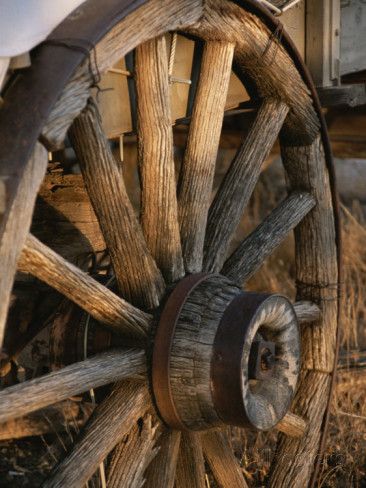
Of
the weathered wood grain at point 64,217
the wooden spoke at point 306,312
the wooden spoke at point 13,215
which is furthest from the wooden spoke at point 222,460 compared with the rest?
the wooden spoke at point 13,215

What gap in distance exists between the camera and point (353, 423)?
3.40m

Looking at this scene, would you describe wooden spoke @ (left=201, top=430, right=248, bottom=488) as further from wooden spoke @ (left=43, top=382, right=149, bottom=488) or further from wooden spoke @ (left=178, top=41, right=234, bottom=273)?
wooden spoke @ (left=178, top=41, right=234, bottom=273)

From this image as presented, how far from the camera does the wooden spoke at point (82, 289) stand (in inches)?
70.7

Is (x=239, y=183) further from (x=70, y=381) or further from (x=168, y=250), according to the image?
(x=70, y=381)

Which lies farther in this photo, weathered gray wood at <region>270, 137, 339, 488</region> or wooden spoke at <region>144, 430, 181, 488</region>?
weathered gray wood at <region>270, 137, 339, 488</region>

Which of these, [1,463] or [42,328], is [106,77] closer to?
[42,328]

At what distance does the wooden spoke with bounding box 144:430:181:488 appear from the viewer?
2334mm

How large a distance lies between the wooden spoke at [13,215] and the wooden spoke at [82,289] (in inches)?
5.2

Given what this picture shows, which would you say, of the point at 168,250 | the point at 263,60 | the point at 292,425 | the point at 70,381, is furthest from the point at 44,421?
the point at 263,60

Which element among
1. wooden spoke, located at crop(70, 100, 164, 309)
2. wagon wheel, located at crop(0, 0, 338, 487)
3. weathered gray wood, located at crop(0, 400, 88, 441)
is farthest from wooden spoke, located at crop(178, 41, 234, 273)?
weathered gray wood, located at crop(0, 400, 88, 441)

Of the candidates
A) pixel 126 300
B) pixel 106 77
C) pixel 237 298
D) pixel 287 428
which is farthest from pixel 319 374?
pixel 106 77

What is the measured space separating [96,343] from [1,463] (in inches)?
54.2

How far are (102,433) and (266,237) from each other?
922 mm

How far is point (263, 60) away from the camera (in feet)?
8.05
